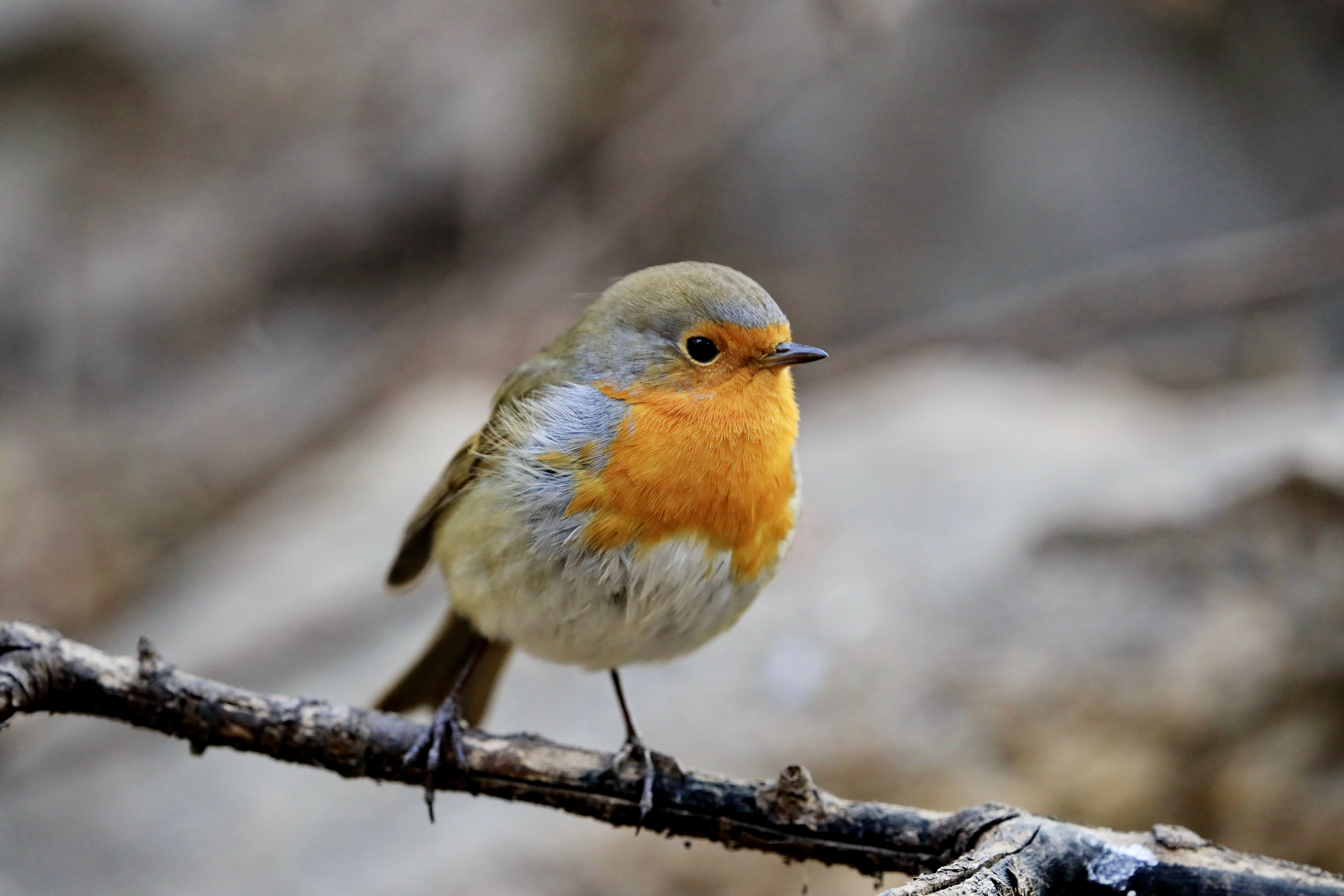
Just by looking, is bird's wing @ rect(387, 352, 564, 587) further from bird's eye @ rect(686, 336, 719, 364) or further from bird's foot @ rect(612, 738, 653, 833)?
bird's foot @ rect(612, 738, 653, 833)

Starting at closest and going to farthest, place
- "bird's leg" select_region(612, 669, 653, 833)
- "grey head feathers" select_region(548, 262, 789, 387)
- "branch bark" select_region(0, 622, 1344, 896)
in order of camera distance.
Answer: "branch bark" select_region(0, 622, 1344, 896) < "bird's leg" select_region(612, 669, 653, 833) < "grey head feathers" select_region(548, 262, 789, 387)

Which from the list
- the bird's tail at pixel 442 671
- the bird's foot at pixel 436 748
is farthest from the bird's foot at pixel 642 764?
the bird's tail at pixel 442 671

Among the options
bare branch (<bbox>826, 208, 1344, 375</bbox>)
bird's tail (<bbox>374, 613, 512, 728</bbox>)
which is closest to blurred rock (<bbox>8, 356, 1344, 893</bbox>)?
bird's tail (<bbox>374, 613, 512, 728</bbox>)

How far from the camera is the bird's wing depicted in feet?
10.5

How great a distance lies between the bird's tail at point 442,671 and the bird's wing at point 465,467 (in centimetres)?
22

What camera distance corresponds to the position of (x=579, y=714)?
15.7ft

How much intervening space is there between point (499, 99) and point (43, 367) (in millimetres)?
3263

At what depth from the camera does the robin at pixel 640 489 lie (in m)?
2.84

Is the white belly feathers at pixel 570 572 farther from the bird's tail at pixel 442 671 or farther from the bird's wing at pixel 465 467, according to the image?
the bird's tail at pixel 442 671

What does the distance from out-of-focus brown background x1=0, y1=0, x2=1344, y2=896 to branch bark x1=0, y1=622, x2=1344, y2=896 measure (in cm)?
153

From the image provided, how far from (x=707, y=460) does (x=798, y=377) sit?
Answer: 15.9 feet

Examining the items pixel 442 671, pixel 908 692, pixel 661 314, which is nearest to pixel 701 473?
pixel 661 314

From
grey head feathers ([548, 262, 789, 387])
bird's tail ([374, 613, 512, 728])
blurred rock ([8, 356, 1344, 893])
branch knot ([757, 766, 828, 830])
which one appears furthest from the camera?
blurred rock ([8, 356, 1344, 893])

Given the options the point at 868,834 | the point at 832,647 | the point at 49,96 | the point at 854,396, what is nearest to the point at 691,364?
the point at 868,834
